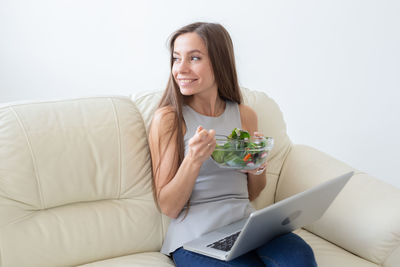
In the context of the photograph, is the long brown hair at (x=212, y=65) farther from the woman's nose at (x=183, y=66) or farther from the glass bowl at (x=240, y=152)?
the glass bowl at (x=240, y=152)

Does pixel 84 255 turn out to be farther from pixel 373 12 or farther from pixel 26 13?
pixel 373 12

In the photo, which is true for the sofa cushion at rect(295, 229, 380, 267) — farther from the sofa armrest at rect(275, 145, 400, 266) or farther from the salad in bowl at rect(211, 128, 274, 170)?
the salad in bowl at rect(211, 128, 274, 170)

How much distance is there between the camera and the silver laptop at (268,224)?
1264mm

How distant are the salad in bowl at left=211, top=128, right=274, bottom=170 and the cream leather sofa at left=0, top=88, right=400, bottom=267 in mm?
347

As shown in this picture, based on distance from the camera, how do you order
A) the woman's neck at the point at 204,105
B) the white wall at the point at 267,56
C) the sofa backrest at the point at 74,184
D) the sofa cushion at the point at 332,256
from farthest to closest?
the white wall at the point at 267,56 < the woman's neck at the point at 204,105 < the sofa cushion at the point at 332,256 < the sofa backrest at the point at 74,184

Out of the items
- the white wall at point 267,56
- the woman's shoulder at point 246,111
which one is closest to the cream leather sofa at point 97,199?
the woman's shoulder at point 246,111

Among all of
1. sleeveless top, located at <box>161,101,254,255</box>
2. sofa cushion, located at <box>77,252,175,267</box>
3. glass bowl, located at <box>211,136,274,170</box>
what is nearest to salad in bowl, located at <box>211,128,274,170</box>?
glass bowl, located at <box>211,136,274,170</box>

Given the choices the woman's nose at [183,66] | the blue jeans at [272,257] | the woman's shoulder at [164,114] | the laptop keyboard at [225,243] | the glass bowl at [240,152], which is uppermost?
the woman's nose at [183,66]

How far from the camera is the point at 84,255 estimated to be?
5.18 feet

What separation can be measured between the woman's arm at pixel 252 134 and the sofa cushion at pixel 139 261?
0.40 meters

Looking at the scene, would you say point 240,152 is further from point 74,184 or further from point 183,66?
point 74,184

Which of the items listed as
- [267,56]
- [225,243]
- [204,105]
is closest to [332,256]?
[225,243]

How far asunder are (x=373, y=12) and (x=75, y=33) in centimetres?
161

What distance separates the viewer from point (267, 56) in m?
2.87
